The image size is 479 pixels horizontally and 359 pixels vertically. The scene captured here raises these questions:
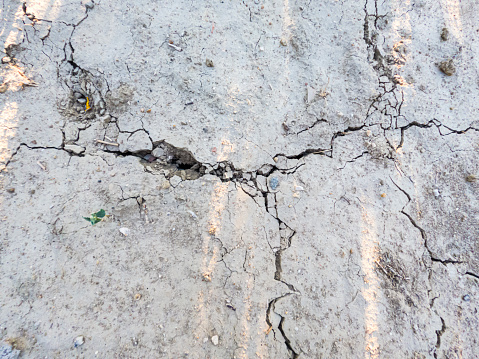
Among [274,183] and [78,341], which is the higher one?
[274,183]

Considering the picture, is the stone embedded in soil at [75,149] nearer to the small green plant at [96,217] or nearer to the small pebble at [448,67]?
the small green plant at [96,217]

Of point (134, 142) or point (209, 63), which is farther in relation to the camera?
point (209, 63)

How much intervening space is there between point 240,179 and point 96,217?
3.87ft

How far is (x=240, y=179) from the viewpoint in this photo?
2.27 metres

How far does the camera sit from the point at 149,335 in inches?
74.6

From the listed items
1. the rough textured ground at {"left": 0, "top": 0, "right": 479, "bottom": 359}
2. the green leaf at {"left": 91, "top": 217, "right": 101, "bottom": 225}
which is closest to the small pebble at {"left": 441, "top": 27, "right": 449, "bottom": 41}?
the rough textured ground at {"left": 0, "top": 0, "right": 479, "bottom": 359}

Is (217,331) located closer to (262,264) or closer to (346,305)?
(262,264)

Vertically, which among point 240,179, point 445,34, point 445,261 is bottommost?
point 445,261

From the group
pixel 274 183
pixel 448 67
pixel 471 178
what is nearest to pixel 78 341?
pixel 274 183

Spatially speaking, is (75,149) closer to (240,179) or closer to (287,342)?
(240,179)

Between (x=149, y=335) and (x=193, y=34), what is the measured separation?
2.53 metres

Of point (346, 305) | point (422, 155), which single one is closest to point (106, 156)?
point (346, 305)

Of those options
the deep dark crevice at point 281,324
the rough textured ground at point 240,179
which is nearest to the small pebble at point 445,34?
the rough textured ground at point 240,179

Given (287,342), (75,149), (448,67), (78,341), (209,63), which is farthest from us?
(448,67)
